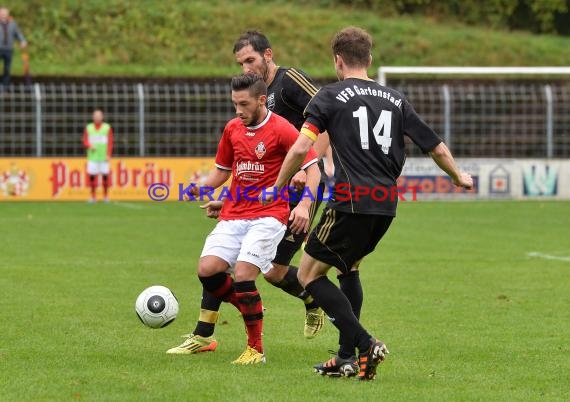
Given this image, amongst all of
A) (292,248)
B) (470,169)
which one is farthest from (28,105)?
(292,248)

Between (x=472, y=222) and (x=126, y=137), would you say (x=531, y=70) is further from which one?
(x=126, y=137)

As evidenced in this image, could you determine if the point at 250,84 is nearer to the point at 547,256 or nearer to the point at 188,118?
the point at 547,256

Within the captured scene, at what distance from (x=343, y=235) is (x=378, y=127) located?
632mm

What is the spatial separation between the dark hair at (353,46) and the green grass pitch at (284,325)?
1803 mm

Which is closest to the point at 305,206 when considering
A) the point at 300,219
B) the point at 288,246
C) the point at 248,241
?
the point at 300,219

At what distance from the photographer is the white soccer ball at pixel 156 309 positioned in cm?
795

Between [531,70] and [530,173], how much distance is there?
2.32 m

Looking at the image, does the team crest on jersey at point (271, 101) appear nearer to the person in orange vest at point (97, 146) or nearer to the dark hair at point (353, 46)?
the dark hair at point (353, 46)

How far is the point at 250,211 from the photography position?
7438 millimetres

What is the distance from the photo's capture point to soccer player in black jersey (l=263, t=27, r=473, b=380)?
654cm

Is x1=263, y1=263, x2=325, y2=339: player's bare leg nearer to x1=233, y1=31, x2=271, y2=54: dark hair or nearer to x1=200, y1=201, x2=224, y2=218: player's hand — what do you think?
x1=200, y1=201, x2=224, y2=218: player's hand

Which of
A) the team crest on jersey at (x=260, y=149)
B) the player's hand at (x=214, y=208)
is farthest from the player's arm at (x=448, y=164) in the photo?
the player's hand at (x=214, y=208)

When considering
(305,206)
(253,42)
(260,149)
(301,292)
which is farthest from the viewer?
(301,292)

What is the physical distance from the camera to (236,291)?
736 centimetres
